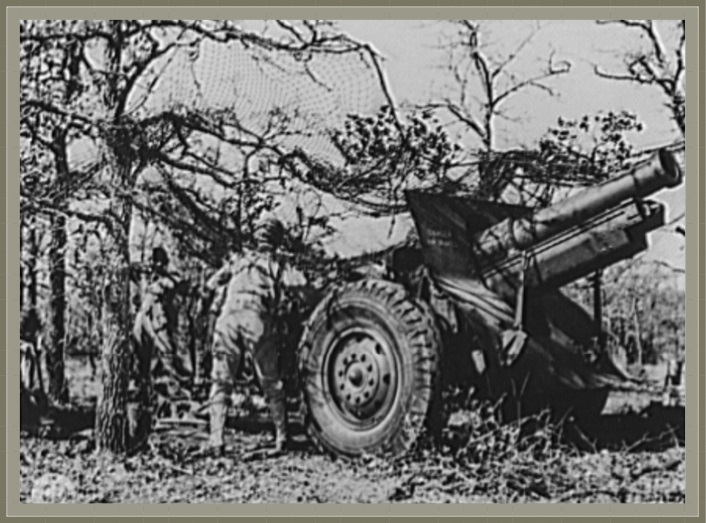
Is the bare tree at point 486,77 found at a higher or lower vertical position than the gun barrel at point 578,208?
higher

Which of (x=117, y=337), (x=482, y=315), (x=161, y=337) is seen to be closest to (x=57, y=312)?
(x=117, y=337)

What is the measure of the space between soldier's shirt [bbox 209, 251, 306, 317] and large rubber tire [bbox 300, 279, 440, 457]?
7.0 inches

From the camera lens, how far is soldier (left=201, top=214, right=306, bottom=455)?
19.9 ft

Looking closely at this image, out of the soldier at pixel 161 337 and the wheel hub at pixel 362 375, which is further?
the soldier at pixel 161 337

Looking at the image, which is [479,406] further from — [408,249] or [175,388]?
[175,388]

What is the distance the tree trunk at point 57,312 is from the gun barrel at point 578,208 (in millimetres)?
1836

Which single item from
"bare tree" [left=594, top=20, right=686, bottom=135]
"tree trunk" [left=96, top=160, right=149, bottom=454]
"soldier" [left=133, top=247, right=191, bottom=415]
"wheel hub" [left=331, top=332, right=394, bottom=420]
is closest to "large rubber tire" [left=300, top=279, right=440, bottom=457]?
"wheel hub" [left=331, top=332, right=394, bottom=420]

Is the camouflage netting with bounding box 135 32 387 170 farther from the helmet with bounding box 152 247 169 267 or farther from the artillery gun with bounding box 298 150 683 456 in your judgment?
the helmet with bounding box 152 247 169 267

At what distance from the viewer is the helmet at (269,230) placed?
6055 millimetres

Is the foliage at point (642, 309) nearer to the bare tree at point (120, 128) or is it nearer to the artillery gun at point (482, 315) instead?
the artillery gun at point (482, 315)

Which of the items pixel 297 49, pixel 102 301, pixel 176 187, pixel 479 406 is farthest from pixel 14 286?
pixel 479 406

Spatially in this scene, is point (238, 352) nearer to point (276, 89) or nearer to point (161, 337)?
point (161, 337)

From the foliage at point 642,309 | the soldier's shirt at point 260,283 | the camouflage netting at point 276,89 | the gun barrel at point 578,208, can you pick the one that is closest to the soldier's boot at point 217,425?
the soldier's shirt at point 260,283

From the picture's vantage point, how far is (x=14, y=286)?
6.14 meters
